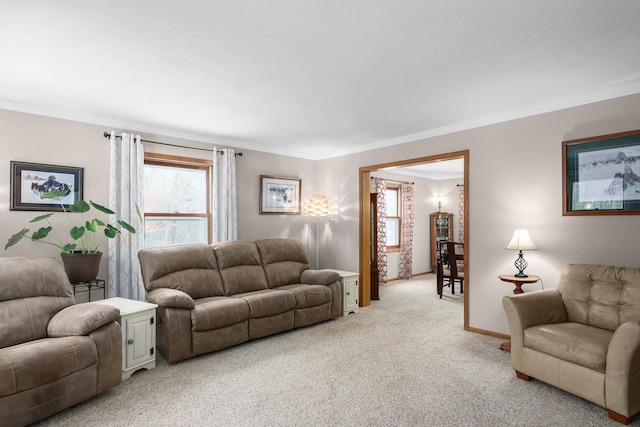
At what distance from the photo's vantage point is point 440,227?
9.05 meters

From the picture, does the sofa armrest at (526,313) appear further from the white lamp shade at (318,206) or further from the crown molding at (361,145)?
the white lamp shade at (318,206)

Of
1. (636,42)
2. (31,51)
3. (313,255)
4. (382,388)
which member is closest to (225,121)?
(31,51)

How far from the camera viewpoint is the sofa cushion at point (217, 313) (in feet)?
11.7

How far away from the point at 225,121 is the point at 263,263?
1966mm

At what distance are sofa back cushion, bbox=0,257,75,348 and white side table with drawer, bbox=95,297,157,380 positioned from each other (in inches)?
14.0

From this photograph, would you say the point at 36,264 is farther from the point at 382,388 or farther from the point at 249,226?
the point at 382,388

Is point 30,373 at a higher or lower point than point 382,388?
higher

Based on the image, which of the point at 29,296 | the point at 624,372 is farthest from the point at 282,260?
the point at 624,372

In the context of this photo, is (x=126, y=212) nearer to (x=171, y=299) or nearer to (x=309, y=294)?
(x=171, y=299)

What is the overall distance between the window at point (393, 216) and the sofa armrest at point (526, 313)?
5.00 meters

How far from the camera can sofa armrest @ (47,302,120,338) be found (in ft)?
8.79

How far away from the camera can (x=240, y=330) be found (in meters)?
3.86

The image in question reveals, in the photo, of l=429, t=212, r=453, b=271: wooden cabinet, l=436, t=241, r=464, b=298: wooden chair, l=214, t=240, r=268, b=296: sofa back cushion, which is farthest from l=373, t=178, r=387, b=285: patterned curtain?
l=214, t=240, r=268, b=296: sofa back cushion

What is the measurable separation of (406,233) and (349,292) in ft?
11.7
